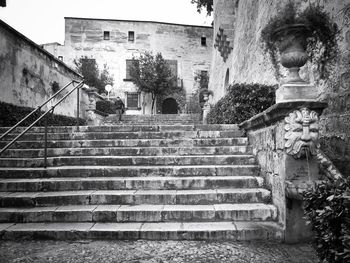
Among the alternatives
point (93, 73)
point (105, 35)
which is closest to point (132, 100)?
point (93, 73)

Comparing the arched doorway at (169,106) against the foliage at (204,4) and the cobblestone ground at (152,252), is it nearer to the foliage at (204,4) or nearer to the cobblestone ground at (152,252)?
the foliage at (204,4)

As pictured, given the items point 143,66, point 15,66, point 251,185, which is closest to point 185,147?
point 251,185

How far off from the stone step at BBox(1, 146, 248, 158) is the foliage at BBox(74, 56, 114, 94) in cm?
1723

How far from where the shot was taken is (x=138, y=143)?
5109 millimetres

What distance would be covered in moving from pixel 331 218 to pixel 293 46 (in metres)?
2.05

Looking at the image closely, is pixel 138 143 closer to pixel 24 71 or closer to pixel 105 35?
pixel 24 71

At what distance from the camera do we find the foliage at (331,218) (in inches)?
60.8

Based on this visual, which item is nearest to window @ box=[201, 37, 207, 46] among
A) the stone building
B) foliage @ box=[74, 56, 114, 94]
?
the stone building

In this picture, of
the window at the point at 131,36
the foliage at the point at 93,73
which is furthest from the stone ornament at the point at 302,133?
the window at the point at 131,36

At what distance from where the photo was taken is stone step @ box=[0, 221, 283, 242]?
2.95m

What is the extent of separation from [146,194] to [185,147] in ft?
4.96

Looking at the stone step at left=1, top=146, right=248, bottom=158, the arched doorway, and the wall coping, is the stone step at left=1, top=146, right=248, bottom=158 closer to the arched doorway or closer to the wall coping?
the wall coping

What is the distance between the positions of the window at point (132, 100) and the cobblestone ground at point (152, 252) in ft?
67.7

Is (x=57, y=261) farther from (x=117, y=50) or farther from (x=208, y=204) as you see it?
(x=117, y=50)
